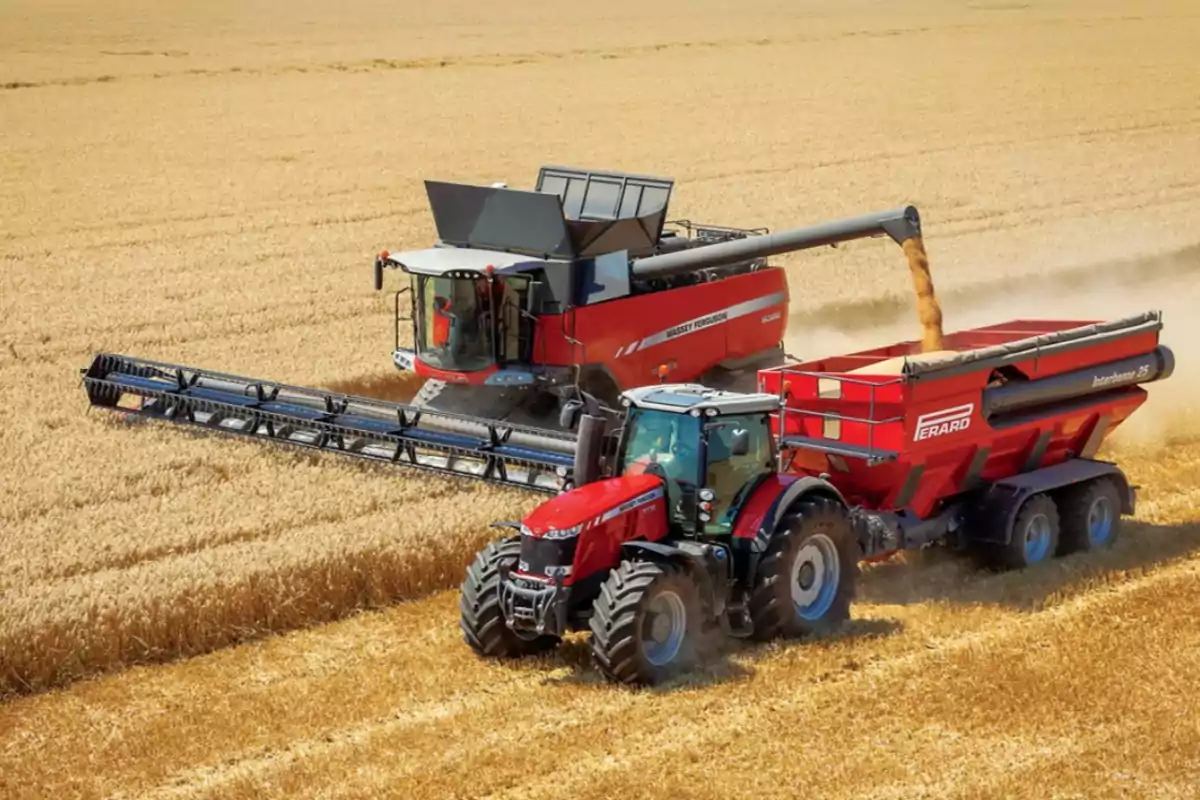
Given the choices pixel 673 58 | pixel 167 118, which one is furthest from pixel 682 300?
pixel 673 58

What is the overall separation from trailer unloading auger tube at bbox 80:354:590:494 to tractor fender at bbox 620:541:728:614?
1673 millimetres

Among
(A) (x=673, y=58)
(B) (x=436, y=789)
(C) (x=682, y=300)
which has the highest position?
(A) (x=673, y=58)

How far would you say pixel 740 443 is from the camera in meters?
10.1

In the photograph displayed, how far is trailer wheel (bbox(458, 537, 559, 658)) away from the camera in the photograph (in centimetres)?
991

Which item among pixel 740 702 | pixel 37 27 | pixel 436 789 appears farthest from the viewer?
pixel 37 27

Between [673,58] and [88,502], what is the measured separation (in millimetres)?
36322

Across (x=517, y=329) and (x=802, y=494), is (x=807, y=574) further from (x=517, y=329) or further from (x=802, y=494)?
(x=517, y=329)

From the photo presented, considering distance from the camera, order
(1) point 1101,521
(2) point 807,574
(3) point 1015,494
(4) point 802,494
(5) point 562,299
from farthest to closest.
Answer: (5) point 562,299
(1) point 1101,521
(3) point 1015,494
(2) point 807,574
(4) point 802,494

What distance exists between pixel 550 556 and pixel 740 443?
133cm

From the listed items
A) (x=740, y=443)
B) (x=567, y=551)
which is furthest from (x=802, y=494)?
(x=567, y=551)

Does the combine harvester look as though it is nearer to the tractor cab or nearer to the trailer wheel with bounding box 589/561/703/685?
the tractor cab

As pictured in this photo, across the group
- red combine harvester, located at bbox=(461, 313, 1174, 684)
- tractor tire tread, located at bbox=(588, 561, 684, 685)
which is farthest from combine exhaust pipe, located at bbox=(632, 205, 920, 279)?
tractor tire tread, located at bbox=(588, 561, 684, 685)

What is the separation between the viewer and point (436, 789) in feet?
27.2

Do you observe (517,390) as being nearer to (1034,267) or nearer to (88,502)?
(88,502)
